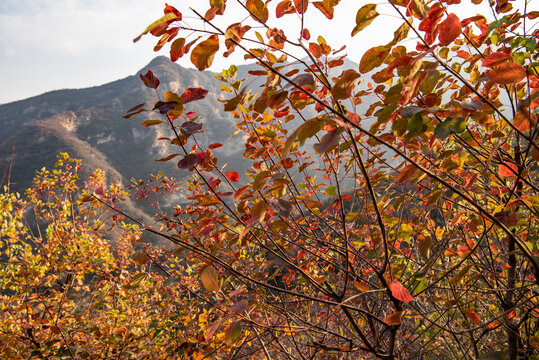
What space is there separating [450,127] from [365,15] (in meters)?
0.34

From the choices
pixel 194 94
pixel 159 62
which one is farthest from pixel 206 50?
pixel 159 62

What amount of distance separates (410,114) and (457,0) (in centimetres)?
113

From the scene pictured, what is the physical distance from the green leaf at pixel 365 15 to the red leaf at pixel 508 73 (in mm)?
294

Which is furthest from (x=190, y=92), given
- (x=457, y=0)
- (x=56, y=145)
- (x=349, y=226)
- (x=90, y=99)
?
(x=90, y=99)

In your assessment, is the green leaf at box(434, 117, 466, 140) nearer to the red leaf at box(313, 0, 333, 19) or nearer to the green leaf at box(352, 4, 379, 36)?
the green leaf at box(352, 4, 379, 36)

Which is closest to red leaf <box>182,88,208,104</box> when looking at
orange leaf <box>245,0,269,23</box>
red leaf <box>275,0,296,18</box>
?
orange leaf <box>245,0,269,23</box>

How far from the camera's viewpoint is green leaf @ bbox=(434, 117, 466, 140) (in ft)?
2.13

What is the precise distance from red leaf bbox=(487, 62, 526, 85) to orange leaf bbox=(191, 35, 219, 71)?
2.08 ft

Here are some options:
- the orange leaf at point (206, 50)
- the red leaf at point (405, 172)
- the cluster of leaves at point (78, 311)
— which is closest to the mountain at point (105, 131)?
the cluster of leaves at point (78, 311)

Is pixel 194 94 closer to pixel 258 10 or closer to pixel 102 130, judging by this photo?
pixel 258 10

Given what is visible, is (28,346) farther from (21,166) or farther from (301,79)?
(21,166)

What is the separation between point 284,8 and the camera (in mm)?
1033

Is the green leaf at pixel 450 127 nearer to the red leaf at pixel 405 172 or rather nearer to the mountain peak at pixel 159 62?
the red leaf at pixel 405 172

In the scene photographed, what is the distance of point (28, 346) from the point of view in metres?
2.65
